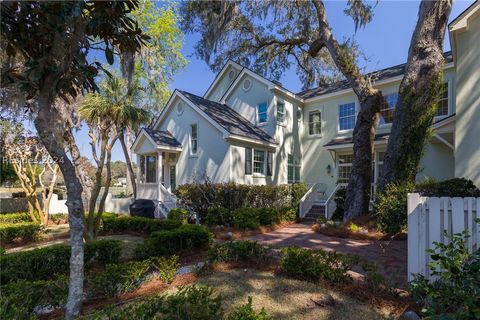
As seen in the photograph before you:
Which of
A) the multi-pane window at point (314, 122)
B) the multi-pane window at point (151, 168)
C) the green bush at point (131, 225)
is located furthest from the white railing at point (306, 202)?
the multi-pane window at point (151, 168)

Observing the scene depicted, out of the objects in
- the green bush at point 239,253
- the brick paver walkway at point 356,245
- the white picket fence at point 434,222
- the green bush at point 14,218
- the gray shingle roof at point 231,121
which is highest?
the gray shingle roof at point 231,121

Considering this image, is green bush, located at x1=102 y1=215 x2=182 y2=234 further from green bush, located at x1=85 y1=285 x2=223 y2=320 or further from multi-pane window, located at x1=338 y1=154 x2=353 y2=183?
multi-pane window, located at x1=338 y1=154 x2=353 y2=183

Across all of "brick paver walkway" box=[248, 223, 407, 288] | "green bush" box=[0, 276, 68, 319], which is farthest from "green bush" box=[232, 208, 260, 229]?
"green bush" box=[0, 276, 68, 319]

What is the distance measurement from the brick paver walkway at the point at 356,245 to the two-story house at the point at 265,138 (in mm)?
4307

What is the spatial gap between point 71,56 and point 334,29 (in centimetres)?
1453

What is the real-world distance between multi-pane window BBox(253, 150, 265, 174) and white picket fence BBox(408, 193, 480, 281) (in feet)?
38.4

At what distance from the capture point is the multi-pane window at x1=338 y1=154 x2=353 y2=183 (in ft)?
52.6

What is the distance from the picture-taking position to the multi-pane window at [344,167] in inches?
631

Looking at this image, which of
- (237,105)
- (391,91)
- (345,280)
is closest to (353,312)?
(345,280)

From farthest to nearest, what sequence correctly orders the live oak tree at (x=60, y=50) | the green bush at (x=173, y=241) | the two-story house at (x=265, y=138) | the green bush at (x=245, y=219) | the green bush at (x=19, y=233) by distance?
1. the two-story house at (x=265, y=138)
2. the green bush at (x=245, y=219)
3. the green bush at (x=19, y=233)
4. the green bush at (x=173, y=241)
5. the live oak tree at (x=60, y=50)

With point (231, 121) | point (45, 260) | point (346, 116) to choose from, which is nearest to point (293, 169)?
point (346, 116)

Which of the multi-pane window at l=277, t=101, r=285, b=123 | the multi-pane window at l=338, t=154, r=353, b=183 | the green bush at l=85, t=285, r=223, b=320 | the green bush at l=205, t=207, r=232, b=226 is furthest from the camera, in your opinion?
the multi-pane window at l=277, t=101, r=285, b=123

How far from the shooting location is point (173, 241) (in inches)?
284

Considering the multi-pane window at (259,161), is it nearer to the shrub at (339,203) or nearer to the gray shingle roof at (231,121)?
the gray shingle roof at (231,121)
